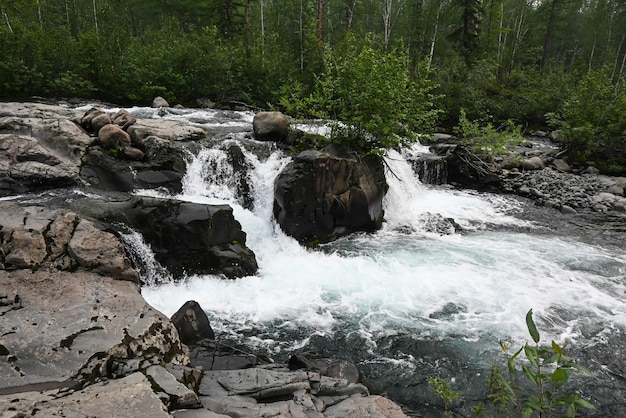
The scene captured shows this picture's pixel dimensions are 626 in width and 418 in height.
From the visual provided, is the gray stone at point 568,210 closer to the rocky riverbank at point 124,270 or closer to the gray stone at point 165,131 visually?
the rocky riverbank at point 124,270

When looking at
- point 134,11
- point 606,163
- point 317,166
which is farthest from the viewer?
point 134,11

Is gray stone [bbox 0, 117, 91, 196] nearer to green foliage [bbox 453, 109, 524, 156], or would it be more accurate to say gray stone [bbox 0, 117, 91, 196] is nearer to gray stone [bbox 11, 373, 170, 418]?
gray stone [bbox 11, 373, 170, 418]

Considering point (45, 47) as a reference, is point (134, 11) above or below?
above

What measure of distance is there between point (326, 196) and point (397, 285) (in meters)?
3.08

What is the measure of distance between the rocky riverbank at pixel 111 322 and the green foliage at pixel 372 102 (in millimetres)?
4235

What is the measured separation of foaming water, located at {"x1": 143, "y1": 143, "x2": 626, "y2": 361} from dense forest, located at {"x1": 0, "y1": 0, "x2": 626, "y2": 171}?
3188 millimetres

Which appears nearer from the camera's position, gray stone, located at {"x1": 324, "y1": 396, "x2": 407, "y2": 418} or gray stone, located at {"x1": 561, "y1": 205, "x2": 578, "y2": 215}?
gray stone, located at {"x1": 324, "y1": 396, "x2": 407, "y2": 418}

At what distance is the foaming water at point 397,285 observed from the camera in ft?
22.4

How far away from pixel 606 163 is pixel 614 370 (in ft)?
44.4

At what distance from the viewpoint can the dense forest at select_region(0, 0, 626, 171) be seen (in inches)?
437

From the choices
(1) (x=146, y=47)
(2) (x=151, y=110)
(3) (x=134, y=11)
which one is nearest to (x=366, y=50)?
(2) (x=151, y=110)

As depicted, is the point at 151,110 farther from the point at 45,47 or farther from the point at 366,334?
the point at 366,334

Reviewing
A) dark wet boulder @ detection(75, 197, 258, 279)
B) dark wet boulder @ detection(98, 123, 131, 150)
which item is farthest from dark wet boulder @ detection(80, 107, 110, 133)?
dark wet boulder @ detection(75, 197, 258, 279)

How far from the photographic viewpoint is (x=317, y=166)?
9.92 m
